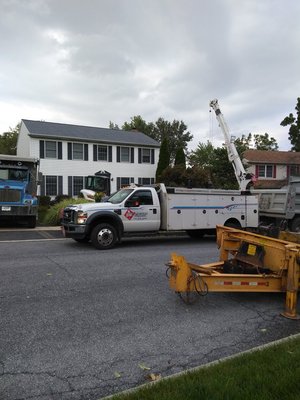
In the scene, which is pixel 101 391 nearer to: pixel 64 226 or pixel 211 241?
pixel 64 226

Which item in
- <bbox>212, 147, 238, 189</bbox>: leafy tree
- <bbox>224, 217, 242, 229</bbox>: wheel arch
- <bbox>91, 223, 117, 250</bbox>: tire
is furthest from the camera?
<bbox>212, 147, 238, 189</bbox>: leafy tree

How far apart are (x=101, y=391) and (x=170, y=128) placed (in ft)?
203

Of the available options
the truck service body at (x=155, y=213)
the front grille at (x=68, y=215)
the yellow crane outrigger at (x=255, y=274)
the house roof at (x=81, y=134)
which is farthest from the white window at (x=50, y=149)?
the yellow crane outrigger at (x=255, y=274)

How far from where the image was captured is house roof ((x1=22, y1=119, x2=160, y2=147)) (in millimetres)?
29875

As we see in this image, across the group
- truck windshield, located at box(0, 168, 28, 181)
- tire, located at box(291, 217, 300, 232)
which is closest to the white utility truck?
tire, located at box(291, 217, 300, 232)

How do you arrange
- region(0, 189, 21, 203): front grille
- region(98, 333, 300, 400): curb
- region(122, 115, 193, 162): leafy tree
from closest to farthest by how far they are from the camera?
1. region(98, 333, 300, 400): curb
2. region(0, 189, 21, 203): front grille
3. region(122, 115, 193, 162): leafy tree

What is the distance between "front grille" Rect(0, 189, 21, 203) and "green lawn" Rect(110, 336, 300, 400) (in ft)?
45.2

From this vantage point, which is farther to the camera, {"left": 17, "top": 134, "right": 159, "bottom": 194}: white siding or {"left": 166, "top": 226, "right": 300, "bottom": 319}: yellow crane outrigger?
{"left": 17, "top": 134, "right": 159, "bottom": 194}: white siding

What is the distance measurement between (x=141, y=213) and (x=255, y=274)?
6.34 metres

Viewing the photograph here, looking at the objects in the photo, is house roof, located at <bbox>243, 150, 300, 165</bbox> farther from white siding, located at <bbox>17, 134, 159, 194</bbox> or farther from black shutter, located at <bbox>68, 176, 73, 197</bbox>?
black shutter, located at <bbox>68, 176, 73, 197</bbox>

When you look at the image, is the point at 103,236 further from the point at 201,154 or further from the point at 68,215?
the point at 201,154

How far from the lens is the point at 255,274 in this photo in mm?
6062

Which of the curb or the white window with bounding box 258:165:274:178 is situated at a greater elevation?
the white window with bounding box 258:165:274:178

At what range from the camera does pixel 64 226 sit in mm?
11625
